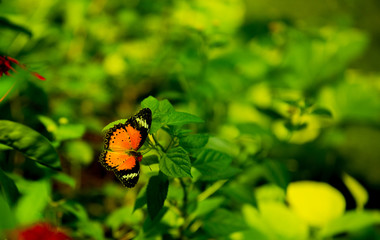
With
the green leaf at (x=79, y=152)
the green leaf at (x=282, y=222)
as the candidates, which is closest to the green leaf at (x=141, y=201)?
the green leaf at (x=79, y=152)

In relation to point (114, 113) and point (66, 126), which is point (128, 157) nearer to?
point (66, 126)

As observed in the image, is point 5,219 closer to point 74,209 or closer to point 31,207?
point 31,207

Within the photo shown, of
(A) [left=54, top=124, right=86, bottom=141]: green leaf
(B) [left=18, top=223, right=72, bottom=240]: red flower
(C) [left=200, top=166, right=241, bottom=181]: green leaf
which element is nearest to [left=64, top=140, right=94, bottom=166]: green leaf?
(A) [left=54, top=124, right=86, bottom=141]: green leaf

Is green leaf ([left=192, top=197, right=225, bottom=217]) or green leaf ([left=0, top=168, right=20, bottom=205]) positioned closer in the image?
green leaf ([left=0, top=168, right=20, bottom=205])

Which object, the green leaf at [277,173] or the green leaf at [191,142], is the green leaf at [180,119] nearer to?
the green leaf at [191,142]

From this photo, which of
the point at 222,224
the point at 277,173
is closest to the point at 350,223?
the point at 277,173

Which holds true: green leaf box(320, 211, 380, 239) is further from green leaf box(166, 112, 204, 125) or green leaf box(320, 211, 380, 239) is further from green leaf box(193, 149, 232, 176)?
green leaf box(166, 112, 204, 125)
